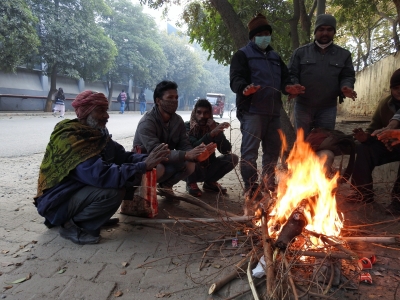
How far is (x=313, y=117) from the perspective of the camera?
4.44m

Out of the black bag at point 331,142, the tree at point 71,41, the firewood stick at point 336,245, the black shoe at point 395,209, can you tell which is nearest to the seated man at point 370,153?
the black bag at point 331,142

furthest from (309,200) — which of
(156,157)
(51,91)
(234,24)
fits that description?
(51,91)

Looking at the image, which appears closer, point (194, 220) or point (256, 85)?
point (194, 220)

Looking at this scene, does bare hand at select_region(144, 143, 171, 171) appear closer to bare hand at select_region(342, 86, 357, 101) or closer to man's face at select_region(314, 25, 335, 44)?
bare hand at select_region(342, 86, 357, 101)

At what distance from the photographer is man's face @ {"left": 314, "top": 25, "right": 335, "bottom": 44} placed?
418 centimetres

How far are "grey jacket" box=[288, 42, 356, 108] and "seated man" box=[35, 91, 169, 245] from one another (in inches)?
84.0

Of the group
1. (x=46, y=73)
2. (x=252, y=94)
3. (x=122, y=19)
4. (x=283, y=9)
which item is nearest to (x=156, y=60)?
(x=122, y=19)

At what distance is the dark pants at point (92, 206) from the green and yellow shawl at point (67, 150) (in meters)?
0.23

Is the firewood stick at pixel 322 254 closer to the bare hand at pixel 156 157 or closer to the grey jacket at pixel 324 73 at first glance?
the bare hand at pixel 156 157

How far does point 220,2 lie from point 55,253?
17.1 ft

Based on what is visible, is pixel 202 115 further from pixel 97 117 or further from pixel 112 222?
pixel 112 222

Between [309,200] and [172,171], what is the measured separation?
5.83 feet

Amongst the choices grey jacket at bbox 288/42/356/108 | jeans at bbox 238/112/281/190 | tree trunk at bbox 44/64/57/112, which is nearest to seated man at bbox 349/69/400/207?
grey jacket at bbox 288/42/356/108

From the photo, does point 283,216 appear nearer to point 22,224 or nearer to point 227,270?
point 227,270
